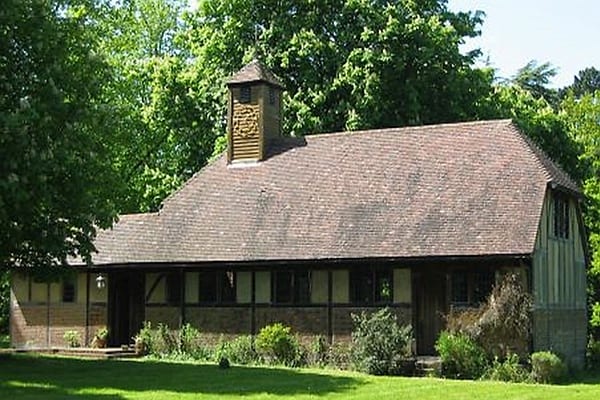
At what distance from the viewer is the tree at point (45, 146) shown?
22.4 metres

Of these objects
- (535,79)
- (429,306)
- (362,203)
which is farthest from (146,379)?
(535,79)

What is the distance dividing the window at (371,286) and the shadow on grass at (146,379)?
3.46 m

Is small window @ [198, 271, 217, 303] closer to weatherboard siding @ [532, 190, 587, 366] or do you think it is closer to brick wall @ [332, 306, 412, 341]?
→ brick wall @ [332, 306, 412, 341]

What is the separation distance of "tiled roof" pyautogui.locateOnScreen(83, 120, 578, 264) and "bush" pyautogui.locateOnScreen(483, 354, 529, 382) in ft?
9.28

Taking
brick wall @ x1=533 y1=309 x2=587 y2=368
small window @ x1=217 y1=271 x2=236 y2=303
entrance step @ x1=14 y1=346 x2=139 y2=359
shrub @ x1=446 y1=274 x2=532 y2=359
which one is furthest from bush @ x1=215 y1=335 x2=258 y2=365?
brick wall @ x1=533 y1=309 x2=587 y2=368

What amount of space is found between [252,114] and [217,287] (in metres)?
7.09

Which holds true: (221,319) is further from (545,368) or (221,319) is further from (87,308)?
(545,368)

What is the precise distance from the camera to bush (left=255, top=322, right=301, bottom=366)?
1102 inches

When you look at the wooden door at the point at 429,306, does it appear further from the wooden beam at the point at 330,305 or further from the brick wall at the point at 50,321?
the brick wall at the point at 50,321

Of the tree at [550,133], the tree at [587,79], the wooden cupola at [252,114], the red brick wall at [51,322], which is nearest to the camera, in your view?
the red brick wall at [51,322]

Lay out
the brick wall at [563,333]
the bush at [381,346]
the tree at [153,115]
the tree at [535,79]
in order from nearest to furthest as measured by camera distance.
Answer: the bush at [381,346], the brick wall at [563,333], the tree at [153,115], the tree at [535,79]

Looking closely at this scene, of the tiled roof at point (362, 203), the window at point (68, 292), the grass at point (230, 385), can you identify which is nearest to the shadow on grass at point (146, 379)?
the grass at point (230, 385)

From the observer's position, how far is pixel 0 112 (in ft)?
72.7

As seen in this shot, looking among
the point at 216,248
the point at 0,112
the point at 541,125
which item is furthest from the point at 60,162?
the point at 541,125
